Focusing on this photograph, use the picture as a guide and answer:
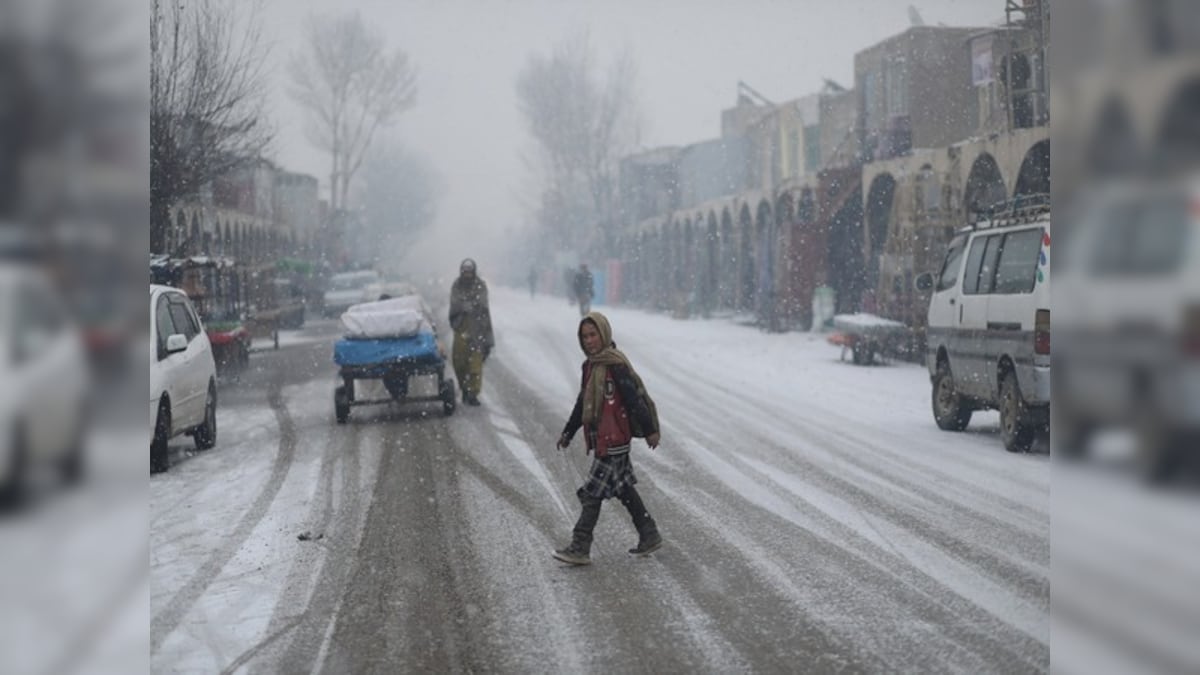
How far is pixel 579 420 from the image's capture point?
799 centimetres

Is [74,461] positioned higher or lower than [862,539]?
higher

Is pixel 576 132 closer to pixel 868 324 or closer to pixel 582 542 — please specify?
pixel 868 324

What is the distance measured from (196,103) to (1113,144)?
48.4ft

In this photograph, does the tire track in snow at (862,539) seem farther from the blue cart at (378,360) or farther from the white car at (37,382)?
the white car at (37,382)

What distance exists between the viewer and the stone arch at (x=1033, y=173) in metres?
19.7

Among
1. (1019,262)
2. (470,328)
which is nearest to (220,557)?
(1019,262)

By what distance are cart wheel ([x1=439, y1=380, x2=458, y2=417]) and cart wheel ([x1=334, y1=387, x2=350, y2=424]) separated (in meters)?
1.21

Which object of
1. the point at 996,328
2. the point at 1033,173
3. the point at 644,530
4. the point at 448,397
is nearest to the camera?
the point at 644,530

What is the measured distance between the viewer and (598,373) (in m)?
7.79

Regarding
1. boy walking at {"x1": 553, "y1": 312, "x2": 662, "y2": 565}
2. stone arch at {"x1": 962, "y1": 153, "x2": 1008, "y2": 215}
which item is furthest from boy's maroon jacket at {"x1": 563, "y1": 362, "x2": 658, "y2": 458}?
stone arch at {"x1": 962, "y1": 153, "x2": 1008, "y2": 215}

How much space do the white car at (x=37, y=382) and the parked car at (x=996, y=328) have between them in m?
9.81

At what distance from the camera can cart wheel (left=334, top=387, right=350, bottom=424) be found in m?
15.7

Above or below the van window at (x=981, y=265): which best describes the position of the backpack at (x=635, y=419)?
below

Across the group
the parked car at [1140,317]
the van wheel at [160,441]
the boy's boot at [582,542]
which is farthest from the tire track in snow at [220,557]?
the parked car at [1140,317]
